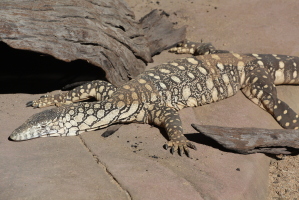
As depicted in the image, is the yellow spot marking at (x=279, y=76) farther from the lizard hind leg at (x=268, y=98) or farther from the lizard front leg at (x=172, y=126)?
the lizard front leg at (x=172, y=126)

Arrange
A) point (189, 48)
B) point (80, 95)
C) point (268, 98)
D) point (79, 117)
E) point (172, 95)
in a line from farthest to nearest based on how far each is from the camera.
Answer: point (189, 48)
point (268, 98)
point (80, 95)
point (172, 95)
point (79, 117)

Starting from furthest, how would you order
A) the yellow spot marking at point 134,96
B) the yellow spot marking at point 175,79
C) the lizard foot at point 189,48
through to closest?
the lizard foot at point 189,48, the yellow spot marking at point 175,79, the yellow spot marking at point 134,96

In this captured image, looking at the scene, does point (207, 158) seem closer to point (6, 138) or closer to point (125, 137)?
point (125, 137)

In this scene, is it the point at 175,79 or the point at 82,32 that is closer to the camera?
the point at 82,32

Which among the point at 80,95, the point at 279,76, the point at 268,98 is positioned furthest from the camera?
the point at 279,76

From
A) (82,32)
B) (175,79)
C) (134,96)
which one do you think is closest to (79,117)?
(134,96)

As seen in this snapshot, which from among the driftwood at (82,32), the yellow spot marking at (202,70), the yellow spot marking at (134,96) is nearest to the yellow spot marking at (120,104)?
the yellow spot marking at (134,96)

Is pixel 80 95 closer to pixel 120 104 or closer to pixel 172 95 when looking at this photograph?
pixel 120 104

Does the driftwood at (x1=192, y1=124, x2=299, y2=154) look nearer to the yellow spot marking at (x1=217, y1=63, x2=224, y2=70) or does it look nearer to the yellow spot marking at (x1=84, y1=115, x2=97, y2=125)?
the yellow spot marking at (x1=84, y1=115, x2=97, y2=125)
